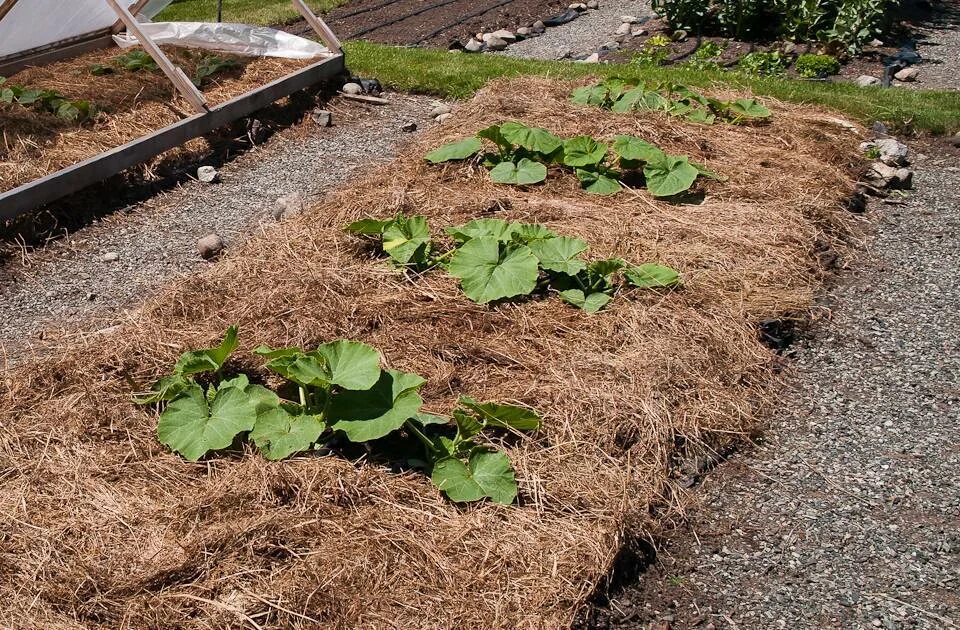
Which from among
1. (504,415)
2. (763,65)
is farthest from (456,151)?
(763,65)

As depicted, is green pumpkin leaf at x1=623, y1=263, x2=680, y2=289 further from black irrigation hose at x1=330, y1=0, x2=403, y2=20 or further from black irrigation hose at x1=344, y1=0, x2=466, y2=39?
black irrigation hose at x1=330, y1=0, x2=403, y2=20

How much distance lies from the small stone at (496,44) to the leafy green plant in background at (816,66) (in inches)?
120

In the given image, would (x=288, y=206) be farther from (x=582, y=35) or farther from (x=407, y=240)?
(x=582, y=35)

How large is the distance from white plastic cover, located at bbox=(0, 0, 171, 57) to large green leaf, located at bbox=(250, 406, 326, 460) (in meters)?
5.22

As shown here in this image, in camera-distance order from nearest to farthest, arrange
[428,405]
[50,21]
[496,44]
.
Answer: [428,405]
[50,21]
[496,44]

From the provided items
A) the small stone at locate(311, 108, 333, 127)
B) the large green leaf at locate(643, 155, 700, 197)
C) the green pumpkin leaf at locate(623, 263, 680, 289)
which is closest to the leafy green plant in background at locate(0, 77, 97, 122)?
the small stone at locate(311, 108, 333, 127)

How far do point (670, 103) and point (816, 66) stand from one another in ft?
7.22

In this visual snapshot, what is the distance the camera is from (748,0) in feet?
27.0

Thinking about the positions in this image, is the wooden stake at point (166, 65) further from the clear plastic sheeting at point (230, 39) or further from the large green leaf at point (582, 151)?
the large green leaf at point (582, 151)

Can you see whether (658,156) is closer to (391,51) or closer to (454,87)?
(454,87)

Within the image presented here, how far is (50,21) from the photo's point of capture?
7.08 meters

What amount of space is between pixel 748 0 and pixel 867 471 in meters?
6.54

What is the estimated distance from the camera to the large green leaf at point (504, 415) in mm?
2814

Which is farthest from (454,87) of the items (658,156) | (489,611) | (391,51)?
(489,611)
